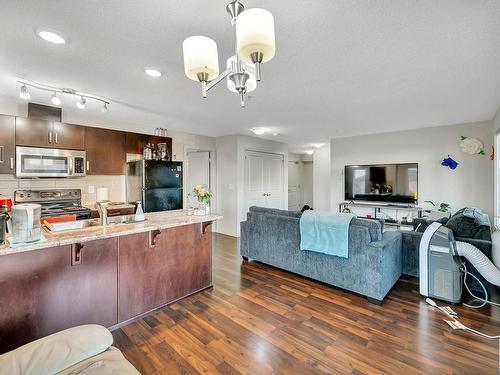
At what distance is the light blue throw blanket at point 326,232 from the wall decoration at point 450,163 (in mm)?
3284

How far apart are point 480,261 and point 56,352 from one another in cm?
353

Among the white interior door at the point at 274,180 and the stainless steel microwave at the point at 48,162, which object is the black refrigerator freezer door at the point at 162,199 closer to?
the stainless steel microwave at the point at 48,162

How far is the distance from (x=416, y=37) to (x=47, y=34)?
9.01ft

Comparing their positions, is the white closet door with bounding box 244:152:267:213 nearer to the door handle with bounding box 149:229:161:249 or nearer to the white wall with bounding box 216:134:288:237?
the white wall with bounding box 216:134:288:237

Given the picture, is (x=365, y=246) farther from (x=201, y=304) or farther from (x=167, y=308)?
(x=167, y=308)

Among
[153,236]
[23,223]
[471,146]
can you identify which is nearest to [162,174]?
[153,236]

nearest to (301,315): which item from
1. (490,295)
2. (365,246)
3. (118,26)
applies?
(365,246)

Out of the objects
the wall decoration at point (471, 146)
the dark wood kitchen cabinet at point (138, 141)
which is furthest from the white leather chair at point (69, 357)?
the wall decoration at point (471, 146)

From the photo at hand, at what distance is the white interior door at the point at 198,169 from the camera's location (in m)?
5.81

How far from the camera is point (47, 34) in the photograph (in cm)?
178

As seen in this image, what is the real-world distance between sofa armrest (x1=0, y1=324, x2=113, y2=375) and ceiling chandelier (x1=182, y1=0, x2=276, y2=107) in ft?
4.90

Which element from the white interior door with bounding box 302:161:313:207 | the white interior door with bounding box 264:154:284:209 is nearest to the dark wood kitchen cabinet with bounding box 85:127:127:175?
the white interior door with bounding box 264:154:284:209

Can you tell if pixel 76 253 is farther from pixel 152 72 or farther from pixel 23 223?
pixel 152 72

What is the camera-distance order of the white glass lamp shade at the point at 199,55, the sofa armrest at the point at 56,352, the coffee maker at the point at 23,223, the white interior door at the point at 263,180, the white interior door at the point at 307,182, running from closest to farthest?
the sofa armrest at the point at 56,352
the white glass lamp shade at the point at 199,55
the coffee maker at the point at 23,223
the white interior door at the point at 263,180
the white interior door at the point at 307,182
